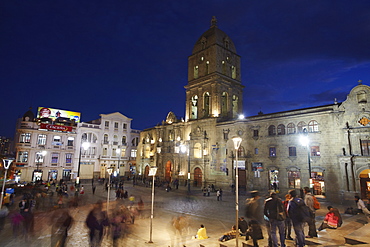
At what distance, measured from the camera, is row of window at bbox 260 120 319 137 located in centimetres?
2950

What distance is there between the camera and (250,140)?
3538cm

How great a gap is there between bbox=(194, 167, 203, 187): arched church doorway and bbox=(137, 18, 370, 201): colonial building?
0.61ft

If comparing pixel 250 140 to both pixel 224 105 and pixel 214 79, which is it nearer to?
pixel 224 105

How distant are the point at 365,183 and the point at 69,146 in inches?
2132

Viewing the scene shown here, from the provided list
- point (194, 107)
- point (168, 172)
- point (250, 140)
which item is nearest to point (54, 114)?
point (168, 172)

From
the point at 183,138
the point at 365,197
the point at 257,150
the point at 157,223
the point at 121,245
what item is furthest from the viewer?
the point at 183,138

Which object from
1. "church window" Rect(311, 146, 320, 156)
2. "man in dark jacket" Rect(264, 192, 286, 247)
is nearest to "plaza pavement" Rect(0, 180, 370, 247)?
"man in dark jacket" Rect(264, 192, 286, 247)

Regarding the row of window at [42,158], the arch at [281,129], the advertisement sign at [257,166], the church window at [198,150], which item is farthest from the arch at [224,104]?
the row of window at [42,158]

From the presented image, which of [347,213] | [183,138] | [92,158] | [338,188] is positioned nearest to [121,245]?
[347,213]

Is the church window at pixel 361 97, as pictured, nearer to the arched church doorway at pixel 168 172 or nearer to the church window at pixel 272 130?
the church window at pixel 272 130

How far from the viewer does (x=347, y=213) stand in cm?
1820

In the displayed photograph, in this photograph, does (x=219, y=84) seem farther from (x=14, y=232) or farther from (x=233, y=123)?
(x=14, y=232)

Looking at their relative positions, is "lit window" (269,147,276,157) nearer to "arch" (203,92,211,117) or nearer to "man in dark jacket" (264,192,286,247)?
"arch" (203,92,211,117)

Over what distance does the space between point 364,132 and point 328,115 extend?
4206 mm
